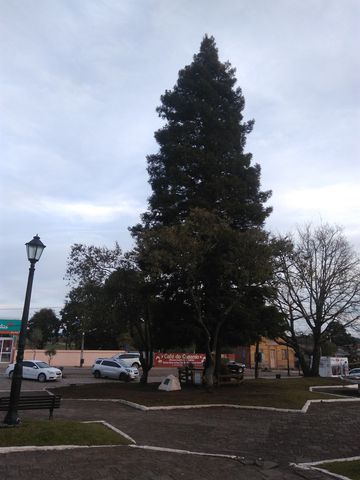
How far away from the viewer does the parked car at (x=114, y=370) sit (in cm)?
3472

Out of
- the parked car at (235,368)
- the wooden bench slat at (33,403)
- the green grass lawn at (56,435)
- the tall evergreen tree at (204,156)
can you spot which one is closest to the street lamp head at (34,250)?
the wooden bench slat at (33,403)

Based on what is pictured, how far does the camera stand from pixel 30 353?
48250 millimetres

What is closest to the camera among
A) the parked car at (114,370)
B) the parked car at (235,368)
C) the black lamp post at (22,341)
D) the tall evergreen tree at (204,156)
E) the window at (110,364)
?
the black lamp post at (22,341)

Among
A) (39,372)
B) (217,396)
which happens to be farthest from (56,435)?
(39,372)

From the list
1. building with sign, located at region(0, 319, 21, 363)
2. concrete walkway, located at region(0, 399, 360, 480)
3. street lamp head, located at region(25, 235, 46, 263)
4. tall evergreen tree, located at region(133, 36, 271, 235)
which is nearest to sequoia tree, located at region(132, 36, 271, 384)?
tall evergreen tree, located at region(133, 36, 271, 235)

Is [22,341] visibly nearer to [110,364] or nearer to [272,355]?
[110,364]

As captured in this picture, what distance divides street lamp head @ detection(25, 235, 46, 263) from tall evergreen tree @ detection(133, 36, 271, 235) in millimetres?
12902

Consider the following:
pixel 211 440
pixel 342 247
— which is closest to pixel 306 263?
pixel 342 247

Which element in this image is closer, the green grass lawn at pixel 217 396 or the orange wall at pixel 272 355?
the green grass lawn at pixel 217 396

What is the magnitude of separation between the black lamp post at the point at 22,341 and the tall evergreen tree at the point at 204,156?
510 inches

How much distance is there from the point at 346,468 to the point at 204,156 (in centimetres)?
1890

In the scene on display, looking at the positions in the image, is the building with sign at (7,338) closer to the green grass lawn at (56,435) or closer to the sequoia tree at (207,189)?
the sequoia tree at (207,189)

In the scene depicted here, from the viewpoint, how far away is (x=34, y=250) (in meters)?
12.2

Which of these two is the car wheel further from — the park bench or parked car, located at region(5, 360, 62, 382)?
the park bench
